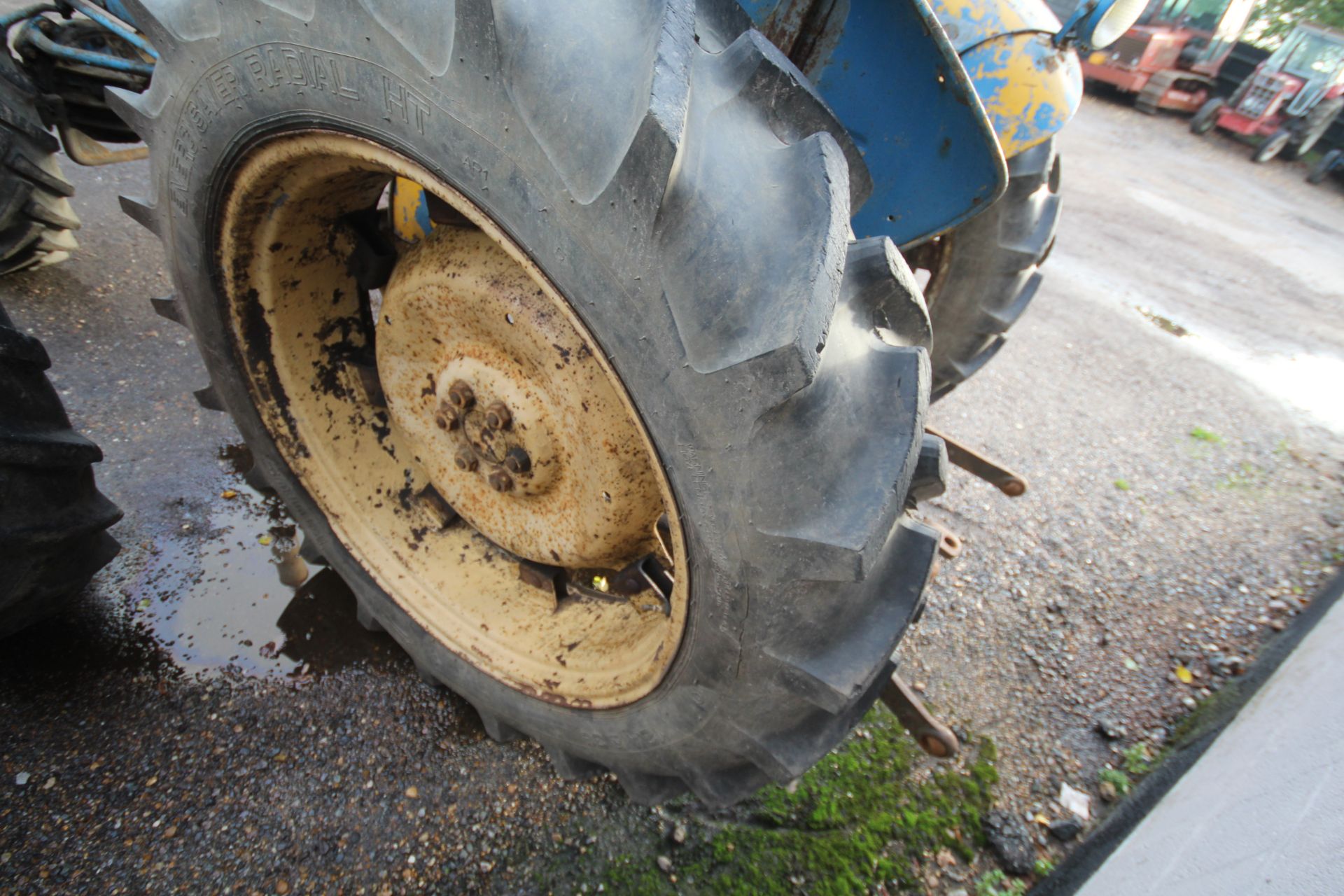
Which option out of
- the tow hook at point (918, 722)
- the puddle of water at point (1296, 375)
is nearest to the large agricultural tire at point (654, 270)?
the tow hook at point (918, 722)

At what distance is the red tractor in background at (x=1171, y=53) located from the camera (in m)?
9.65

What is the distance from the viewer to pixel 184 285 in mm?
1416

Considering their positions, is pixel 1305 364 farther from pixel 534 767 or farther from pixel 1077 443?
pixel 534 767

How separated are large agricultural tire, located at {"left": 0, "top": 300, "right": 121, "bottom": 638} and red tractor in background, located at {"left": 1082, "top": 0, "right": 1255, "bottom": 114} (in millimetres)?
11589

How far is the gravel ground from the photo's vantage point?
58.5 inches

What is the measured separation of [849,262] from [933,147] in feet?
1.98

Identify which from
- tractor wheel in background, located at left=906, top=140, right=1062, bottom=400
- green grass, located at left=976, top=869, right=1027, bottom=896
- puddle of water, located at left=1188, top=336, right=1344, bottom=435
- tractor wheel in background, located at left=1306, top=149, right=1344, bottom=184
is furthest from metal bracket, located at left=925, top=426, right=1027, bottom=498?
Answer: tractor wheel in background, located at left=1306, top=149, right=1344, bottom=184

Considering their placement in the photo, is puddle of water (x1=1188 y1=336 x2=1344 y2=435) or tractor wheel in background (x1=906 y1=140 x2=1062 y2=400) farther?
puddle of water (x1=1188 y1=336 x2=1344 y2=435)

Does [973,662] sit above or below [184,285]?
below

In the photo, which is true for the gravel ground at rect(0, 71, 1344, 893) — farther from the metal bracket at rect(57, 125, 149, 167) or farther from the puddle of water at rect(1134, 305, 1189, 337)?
the metal bracket at rect(57, 125, 149, 167)

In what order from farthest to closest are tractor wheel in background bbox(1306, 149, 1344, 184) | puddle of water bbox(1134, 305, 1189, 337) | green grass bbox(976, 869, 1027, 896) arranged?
tractor wheel in background bbox(1306, 149, 1344, 184) < puddle of water bbox(1134, 305, 1189, 337) < green grass bbox(976, 869, 1027, 896)

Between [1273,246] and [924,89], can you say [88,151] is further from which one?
[1273,246]

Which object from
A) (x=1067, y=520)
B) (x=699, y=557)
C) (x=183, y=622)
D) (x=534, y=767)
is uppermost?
(x=699, y=557)

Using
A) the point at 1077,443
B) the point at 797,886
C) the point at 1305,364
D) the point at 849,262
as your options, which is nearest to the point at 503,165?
the point at 849,262
